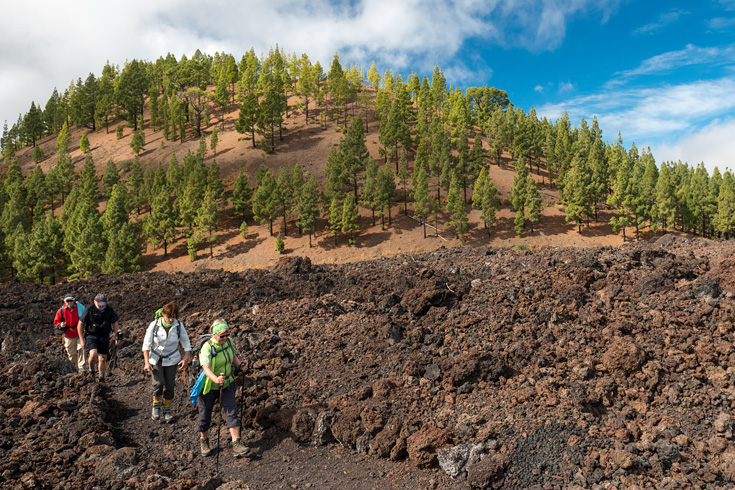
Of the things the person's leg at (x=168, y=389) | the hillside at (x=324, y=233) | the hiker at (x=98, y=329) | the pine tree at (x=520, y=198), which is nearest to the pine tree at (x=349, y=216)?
the hillside at (x=324, y=233)

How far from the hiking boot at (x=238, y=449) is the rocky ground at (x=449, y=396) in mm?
143

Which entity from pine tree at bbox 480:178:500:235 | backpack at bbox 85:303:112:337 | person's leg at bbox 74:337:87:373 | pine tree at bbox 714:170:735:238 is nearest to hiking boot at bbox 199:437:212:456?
backpack at bbox 85:303:112:337

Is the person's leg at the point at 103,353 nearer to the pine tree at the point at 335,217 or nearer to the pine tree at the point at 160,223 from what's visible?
the pine tree at the point at 335,217

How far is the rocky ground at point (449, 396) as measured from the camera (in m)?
6.79

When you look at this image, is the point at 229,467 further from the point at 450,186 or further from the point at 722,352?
the point at 450,186

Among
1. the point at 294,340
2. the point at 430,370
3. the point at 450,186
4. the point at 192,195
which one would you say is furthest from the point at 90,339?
the point at 450,186

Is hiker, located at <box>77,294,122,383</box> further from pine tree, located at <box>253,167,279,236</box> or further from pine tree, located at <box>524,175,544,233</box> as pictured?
pine tree, located at <box>524,175,544,233</box>

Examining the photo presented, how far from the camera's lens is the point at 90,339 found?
34.5 feet

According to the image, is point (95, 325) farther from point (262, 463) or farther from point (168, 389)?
point (262, 463)

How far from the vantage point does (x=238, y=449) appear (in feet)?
24.7

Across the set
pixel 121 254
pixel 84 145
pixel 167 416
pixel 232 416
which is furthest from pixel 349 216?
pixel 84 145

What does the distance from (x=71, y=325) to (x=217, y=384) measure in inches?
261

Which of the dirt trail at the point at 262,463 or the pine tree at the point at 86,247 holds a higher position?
the pine tree at the point at 86,247

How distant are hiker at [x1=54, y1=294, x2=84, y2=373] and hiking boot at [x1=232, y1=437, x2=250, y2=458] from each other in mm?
6333
